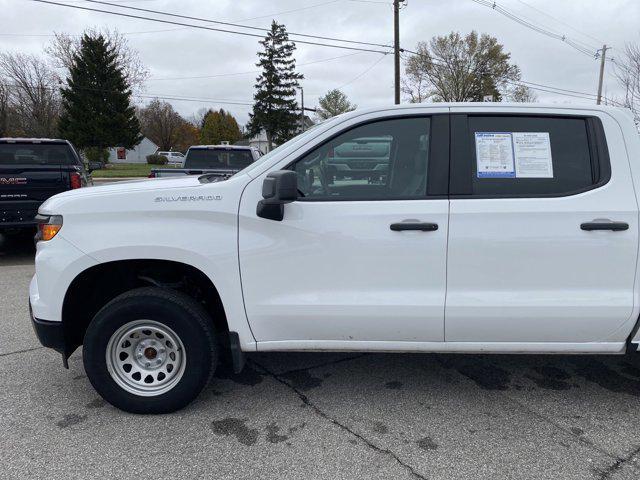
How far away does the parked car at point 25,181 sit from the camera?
289 inches

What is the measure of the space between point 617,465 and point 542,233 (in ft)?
4.25

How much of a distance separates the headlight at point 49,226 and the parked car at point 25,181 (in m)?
4.88

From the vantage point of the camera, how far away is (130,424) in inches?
120

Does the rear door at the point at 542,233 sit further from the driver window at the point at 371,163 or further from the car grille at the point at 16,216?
the car grille at the point at 16,216

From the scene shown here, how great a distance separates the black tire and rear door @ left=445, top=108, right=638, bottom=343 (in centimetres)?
150

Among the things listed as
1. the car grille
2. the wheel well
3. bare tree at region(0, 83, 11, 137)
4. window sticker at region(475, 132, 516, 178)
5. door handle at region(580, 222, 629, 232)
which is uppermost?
bare tree at region(0, 83, 11, 137)

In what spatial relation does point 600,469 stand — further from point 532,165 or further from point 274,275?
point 274,275

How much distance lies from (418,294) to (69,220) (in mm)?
2133

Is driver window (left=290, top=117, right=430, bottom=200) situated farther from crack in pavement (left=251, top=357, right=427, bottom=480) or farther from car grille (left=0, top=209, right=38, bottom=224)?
car grille (left=0, top=209, right=38, bottom=224)

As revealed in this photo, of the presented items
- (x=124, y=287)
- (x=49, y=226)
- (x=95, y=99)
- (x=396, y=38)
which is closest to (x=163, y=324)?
(x=124, y=287)

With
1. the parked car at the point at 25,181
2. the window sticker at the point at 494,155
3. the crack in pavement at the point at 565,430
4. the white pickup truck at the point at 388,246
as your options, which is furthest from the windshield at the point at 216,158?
the crack in pavement at the point at 565,430

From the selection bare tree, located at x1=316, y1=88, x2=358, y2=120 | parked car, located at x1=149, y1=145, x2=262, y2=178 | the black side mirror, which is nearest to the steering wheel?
the black side mirror

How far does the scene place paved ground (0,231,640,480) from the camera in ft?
8.69

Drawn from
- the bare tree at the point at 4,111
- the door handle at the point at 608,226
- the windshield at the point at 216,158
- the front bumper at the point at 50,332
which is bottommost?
the front bumper at the point at 50,332
